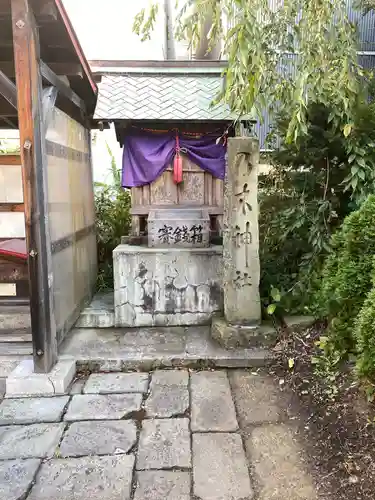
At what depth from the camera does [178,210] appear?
6.54 metres

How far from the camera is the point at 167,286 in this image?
6023 millimetres

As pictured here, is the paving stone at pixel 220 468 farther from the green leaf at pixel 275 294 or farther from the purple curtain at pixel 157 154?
the purple curtain at pixel 157 154

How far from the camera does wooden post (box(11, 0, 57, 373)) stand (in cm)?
407

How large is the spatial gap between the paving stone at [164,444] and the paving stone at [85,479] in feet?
0.46

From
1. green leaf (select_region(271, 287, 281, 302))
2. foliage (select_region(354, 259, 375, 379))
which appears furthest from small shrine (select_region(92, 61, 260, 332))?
foliage (select_region(354, 259, 375, 379))

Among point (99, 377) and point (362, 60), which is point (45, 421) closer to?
point (99, 377)

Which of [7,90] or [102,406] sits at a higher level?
[7,90]

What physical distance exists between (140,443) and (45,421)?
3.32 ft

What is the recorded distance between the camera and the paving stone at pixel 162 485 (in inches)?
111

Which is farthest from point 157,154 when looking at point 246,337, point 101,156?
point 101,156

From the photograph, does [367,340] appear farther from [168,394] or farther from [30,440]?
[30,440]

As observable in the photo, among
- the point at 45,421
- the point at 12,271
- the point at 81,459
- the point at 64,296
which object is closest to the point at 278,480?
the point at 81,459

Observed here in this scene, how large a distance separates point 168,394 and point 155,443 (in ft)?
2.80

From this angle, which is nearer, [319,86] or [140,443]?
[140,443]
